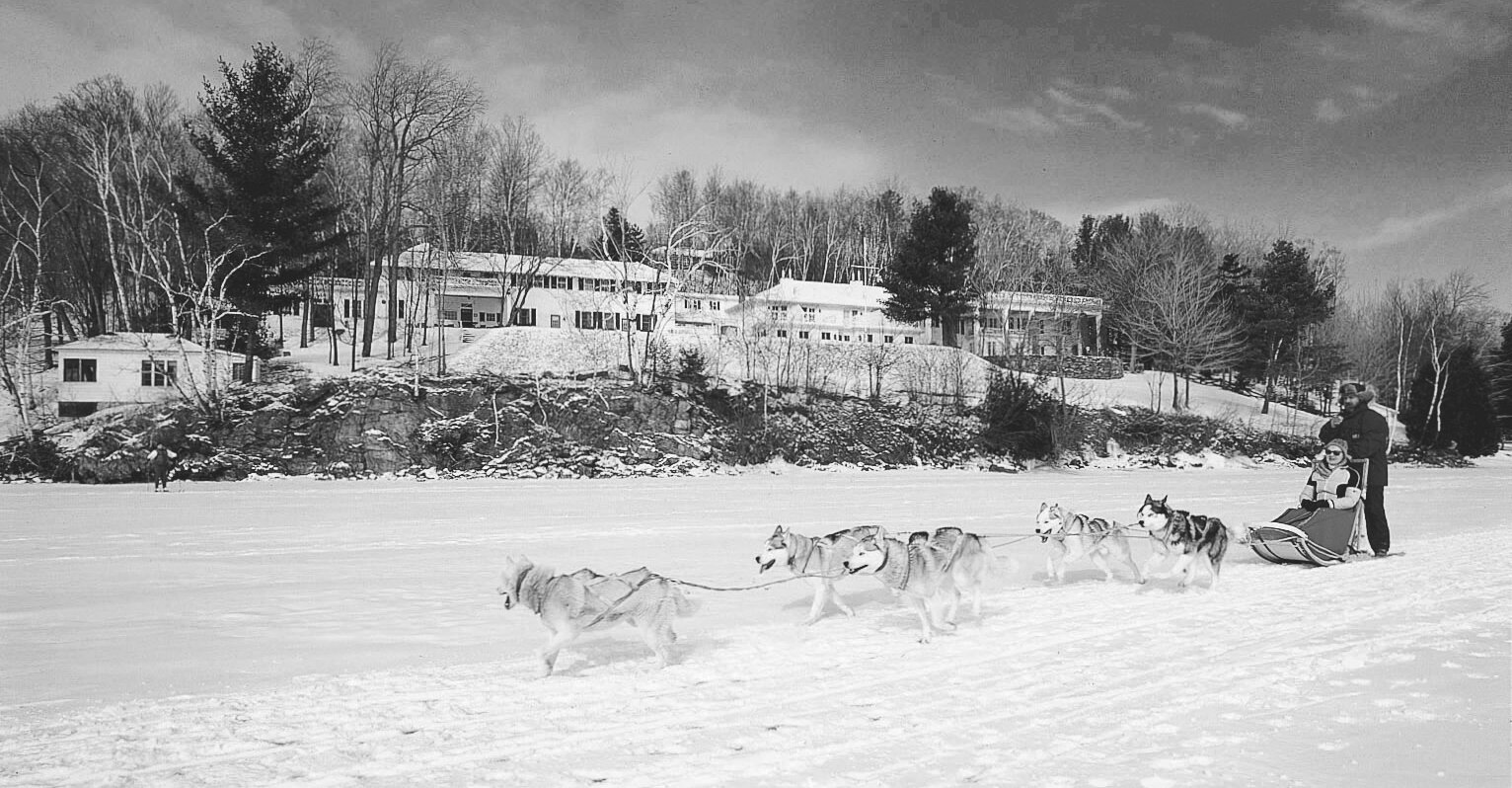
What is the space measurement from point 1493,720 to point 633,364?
35.8m

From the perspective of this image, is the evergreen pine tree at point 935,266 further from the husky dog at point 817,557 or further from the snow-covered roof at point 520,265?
the husky dog at point 817,557

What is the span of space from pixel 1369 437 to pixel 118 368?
42.8 m

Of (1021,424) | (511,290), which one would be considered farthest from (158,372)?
(1021,424)

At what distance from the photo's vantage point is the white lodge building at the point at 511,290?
48.5 meters

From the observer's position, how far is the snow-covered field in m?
4.33

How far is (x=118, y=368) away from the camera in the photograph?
114 ft

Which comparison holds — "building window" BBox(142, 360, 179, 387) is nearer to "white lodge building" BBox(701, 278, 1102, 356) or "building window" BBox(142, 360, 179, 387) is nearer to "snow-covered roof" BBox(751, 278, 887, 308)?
"white lodge building" BBox(701, 278, 1102, 356)

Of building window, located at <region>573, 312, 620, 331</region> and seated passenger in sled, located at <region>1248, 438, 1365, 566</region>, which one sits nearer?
seated passenger in sled, located at <region>1248, 438, 1365, 566</region>

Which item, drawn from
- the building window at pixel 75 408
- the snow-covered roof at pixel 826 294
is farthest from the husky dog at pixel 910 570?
the snow-covered roof at pixel 826 294

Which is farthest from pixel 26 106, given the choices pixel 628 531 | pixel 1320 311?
pixel 1320 311

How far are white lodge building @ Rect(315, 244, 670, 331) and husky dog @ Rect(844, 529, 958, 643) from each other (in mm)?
40422

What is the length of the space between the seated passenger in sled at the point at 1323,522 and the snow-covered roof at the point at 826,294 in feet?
151

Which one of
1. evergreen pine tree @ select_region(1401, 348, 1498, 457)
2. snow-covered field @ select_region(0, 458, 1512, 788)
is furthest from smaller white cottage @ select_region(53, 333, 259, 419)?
evergreen pine tree @ select_region(1401, 348, 1498, 457)

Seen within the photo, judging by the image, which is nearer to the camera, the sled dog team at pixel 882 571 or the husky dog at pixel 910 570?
the sled dog team at pixel 882 571
